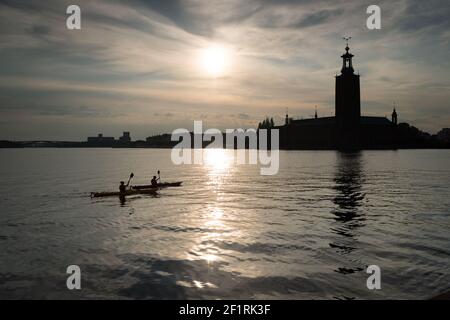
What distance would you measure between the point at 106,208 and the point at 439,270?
27.1m

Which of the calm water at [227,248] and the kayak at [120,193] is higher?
the kayak at [120,193]

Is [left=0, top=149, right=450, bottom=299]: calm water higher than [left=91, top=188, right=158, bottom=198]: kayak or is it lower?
lower

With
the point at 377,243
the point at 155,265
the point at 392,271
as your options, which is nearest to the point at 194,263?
the point at 155,265

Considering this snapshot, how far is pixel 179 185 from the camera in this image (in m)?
54.8

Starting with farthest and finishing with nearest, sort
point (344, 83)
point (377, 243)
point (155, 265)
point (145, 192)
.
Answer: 1. point (344, 83)
2. point (145, 192)
3. point (377, 243)
4. point (155, 265)

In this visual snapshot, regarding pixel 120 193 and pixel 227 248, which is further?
pixel 120 193

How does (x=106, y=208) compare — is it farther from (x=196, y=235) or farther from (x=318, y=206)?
(x=318, y=206)

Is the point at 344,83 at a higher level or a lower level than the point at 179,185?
higher

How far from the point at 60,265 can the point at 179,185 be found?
1444 inches

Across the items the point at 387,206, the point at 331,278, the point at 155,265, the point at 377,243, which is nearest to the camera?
the point at 331,278

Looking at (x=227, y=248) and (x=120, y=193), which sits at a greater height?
(x=120, y=193)

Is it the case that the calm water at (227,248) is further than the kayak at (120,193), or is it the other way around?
the kayak at (120,193)

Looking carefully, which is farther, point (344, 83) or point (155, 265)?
point (344, 83)

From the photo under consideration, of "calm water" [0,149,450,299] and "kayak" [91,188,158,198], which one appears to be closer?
"calm water" [0,149,450,299]
